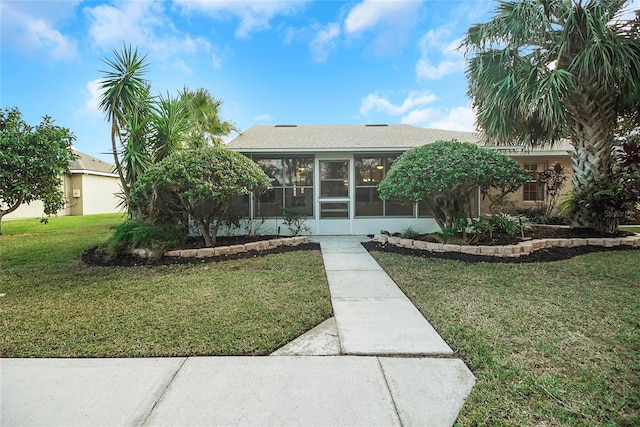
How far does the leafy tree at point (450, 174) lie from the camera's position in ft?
20.1

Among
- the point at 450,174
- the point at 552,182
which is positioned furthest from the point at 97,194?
the point at 552,182

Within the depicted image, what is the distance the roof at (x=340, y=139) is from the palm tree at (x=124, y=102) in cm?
242

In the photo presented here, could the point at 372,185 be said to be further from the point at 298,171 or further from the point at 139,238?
the point at 139,238

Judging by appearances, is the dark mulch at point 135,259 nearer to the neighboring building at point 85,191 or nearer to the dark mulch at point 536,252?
the dark mulch at point 536,252

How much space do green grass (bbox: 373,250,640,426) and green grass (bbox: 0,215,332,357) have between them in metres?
1.52

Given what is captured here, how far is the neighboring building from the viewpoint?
1730 centimetres

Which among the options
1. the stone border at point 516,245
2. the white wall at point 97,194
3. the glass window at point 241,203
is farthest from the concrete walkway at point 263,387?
the white wall at point 97,194

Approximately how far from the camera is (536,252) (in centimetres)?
658

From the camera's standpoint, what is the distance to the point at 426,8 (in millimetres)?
9672

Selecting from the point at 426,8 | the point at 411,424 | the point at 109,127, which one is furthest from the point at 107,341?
the point at 426,8

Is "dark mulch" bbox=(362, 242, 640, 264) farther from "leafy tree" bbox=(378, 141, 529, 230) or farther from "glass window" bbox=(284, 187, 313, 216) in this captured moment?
"glass window" bbox=(284, 187, 313, 216)

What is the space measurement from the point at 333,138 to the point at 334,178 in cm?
155

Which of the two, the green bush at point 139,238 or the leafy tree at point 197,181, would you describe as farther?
the green bush at point 139,238

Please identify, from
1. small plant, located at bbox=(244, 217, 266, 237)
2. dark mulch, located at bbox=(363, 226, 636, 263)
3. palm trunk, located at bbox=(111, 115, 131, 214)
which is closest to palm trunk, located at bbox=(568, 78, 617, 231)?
dark mulch, located at bbox=(363, 226, 636, 263)
